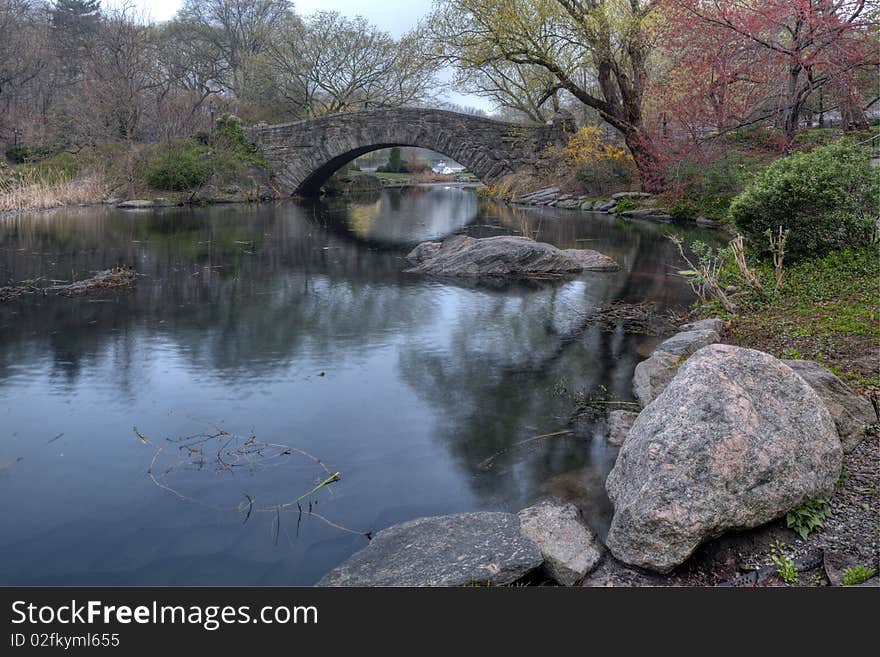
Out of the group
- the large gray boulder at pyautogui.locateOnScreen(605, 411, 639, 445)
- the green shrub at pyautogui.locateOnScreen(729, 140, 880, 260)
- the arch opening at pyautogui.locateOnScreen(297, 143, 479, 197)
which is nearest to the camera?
the large gray boulder at pyautogui.locateOnScreen(605, 411, 639, 445)

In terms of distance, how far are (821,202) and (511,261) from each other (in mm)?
4640

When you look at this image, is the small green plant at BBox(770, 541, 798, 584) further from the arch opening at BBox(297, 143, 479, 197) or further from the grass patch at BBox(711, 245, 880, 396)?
the arch opening at BBox(297, 143, 479, 197)

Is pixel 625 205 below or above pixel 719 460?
above

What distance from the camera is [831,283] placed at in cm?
801

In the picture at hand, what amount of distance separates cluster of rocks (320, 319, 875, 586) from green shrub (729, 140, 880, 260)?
19.0ft

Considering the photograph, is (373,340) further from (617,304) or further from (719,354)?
(719,354)

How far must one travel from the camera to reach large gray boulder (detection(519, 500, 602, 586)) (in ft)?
11.8

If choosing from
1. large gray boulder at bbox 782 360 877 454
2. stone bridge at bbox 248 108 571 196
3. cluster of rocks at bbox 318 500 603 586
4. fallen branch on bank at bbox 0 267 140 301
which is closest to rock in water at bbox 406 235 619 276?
fallen branch on bank at bbox 0 267 140 301

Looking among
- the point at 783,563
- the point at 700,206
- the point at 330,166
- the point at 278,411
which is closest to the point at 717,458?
the point at 783,563

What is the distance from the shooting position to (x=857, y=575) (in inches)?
123

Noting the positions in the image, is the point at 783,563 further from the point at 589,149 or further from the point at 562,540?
the point at 589,149

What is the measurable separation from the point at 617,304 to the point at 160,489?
6812mm

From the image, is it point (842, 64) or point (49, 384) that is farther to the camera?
point (842, 64)

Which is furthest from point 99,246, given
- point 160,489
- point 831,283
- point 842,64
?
point 842,64
